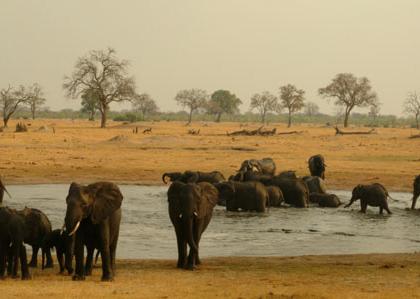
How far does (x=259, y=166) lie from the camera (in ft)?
104

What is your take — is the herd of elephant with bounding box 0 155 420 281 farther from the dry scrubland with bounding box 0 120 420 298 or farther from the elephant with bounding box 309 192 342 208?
the elephant with bounding box 309 192 342 208

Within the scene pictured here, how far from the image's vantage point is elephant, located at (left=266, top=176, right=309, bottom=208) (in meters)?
25.1

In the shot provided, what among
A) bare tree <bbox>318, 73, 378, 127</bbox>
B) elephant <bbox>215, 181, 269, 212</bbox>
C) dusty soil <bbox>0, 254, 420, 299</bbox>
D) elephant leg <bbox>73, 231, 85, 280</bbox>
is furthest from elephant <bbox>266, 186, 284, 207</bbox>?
bare tree <bbox>318, 73, 378, 127</bbox>

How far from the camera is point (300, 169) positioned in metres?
36.7

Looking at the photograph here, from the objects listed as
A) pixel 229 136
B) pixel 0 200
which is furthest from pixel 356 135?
pixel 0 200

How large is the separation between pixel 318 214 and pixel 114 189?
11.8 meters

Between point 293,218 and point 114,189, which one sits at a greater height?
point 114,189

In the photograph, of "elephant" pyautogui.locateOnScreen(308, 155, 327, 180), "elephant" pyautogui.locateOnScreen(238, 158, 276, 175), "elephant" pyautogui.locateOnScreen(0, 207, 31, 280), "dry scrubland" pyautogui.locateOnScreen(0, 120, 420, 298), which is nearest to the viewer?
"dry scrubland" pyautogui.locateOnScreen(0, 120, 420, 298)

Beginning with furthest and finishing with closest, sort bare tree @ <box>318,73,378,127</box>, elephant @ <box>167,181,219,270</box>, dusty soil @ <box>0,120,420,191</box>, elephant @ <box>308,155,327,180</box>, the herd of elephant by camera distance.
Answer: bare tree @ <box>318,73,378,127</box> < dusty soil @ <box>0,120,420,191</box> < elephant @ <box>308,155,327,180</box> < elephant @ <box>167,181,219,270</box> < the herd of elephant

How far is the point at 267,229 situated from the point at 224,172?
578 inches

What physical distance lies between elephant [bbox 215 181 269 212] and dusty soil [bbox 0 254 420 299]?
8.31 m

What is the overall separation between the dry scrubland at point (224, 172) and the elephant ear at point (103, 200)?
1006 millimetres

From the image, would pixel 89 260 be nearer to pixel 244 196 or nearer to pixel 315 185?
pixel 244 196

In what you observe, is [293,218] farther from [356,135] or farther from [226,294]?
[356,135]
